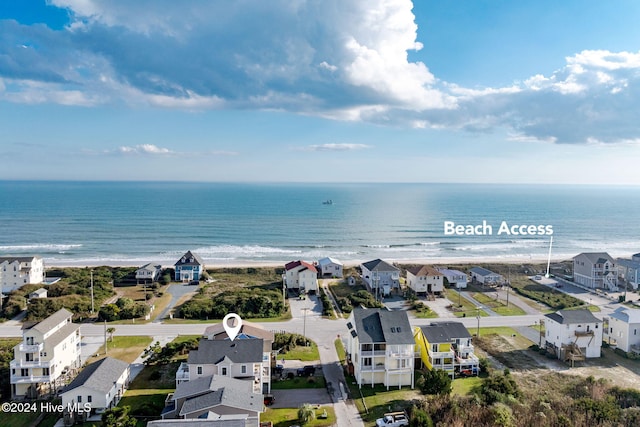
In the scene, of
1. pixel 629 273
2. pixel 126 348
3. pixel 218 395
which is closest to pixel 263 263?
pixel 126 348

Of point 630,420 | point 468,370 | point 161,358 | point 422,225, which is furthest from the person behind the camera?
point 422,225

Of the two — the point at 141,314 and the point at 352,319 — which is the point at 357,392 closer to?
the point at 352,319

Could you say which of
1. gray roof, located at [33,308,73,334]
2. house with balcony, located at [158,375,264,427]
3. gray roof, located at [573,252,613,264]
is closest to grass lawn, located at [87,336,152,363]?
gray roof, located at [33,308,73,334]

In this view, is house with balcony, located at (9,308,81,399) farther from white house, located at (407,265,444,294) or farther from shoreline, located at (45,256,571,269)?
shoreline, located at (45,256,571,269)

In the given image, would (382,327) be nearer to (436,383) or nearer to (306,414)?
(436,383)

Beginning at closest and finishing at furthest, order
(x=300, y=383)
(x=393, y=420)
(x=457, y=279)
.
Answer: (x=393, y=420), (x=300, y=383), (x=457, y=279)

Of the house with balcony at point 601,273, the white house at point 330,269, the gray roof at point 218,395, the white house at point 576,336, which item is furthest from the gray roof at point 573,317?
the white house at point 330,269

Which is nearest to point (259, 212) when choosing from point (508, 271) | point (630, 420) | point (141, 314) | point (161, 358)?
point (508, 271)
